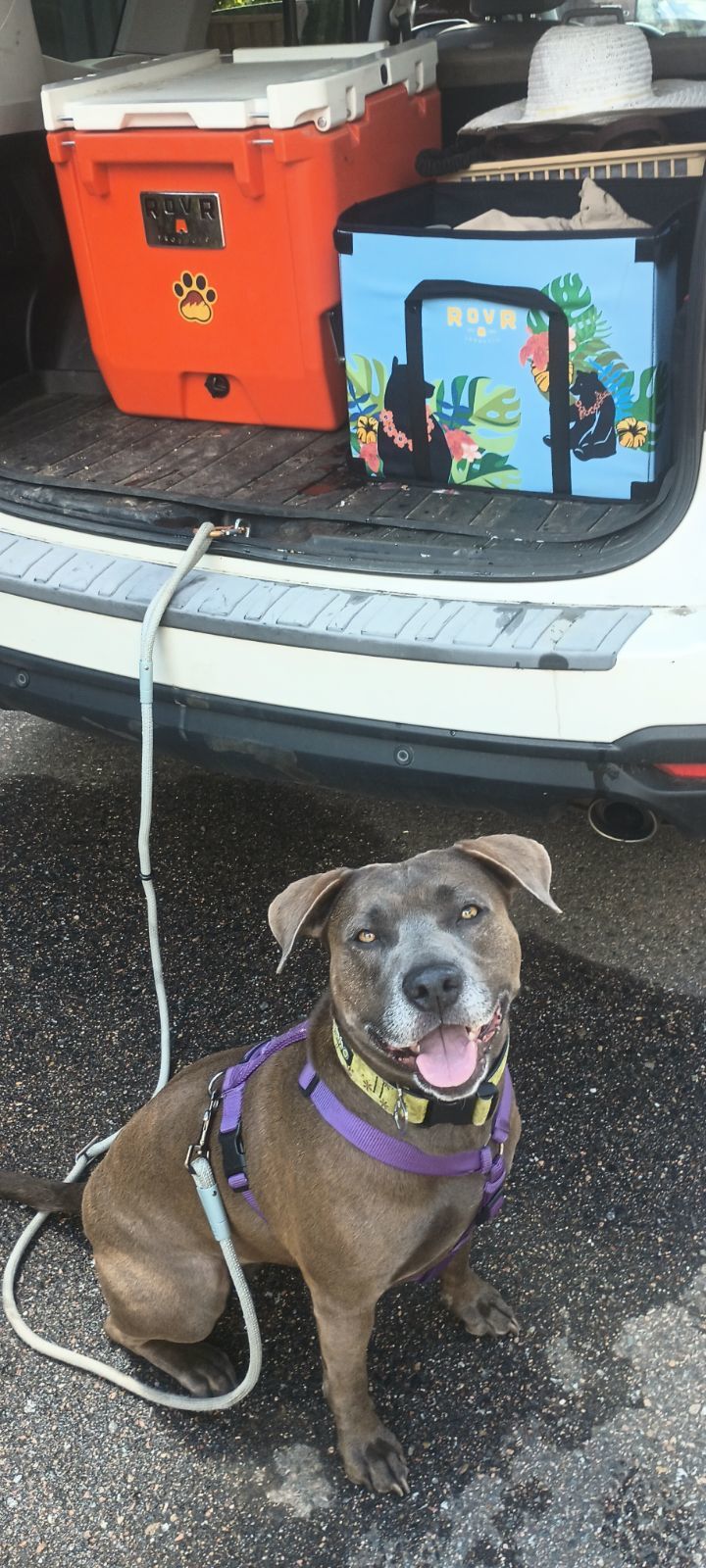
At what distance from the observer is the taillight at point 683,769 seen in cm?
230

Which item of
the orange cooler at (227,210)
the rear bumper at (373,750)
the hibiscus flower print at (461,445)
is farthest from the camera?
the orange cooler at (227,210)

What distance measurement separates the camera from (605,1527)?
198 centimetres

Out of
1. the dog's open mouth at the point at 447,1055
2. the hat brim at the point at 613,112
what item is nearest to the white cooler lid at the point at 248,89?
the hat brim at the point at 613,112

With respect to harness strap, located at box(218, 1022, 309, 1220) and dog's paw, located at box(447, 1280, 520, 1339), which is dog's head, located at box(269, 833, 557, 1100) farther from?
dog's paw, located at box(447, 1280, 520, 1339)

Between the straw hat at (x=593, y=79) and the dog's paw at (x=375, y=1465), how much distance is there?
2.95 metres

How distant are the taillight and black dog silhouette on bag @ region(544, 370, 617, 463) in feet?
2.65

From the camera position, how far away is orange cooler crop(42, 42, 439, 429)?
3.10m

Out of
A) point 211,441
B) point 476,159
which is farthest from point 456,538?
point 476,159

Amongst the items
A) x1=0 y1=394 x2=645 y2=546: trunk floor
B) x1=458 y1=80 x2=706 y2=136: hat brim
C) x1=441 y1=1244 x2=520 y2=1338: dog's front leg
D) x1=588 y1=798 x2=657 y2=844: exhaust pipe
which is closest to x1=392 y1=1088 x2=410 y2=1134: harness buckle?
x1=441 y1=1244 x2=520 y2=1338: dog's front leg

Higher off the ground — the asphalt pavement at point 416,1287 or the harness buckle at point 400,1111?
the harness buckle at point 400,1111

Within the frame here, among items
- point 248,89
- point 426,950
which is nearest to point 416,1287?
point 426,950

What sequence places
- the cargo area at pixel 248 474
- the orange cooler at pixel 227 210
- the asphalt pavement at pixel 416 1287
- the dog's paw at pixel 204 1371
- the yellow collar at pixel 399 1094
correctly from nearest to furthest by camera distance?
the yellow collar at pixel 399 1094
the asphalt pavement at pixel 416 1287
the dog's paw at pixel 204 1371
the cargo area at pixel 248 474
the orange cooler at pixel 227 210

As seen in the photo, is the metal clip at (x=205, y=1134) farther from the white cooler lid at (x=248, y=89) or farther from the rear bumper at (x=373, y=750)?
the white cooler lid at (x=248, y=89)

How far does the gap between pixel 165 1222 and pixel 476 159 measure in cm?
272
